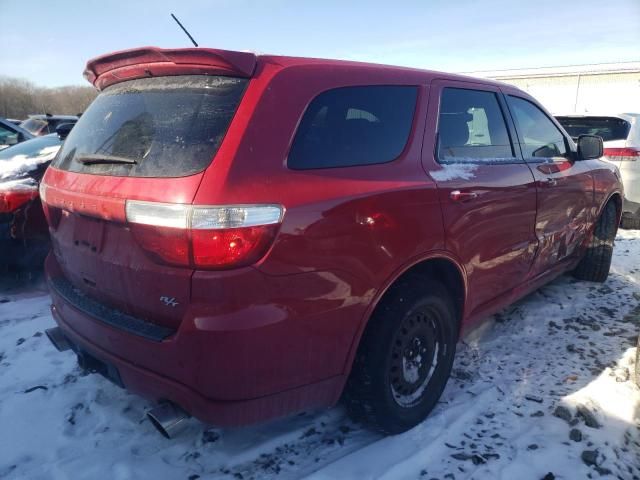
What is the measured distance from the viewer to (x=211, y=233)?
1571 mm

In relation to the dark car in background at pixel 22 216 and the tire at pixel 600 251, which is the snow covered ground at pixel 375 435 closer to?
the dark car in background at pixel 22 216

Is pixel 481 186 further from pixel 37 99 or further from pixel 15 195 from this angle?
pixel 37 99

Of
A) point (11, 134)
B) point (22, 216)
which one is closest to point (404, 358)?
point (22, 216)

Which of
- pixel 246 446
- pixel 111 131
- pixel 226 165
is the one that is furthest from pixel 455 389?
pixel 111 131

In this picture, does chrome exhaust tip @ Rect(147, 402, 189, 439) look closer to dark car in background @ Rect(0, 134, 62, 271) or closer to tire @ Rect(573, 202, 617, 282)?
dark car in background @ Rect(0, 134, 62, 271)

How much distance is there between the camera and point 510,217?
2.83m

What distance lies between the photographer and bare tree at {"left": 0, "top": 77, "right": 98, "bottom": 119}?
4188 centimetres

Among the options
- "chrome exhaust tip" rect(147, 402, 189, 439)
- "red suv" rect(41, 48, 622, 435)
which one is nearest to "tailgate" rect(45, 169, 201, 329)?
"red suv" rect(41, 48, 622, 435)

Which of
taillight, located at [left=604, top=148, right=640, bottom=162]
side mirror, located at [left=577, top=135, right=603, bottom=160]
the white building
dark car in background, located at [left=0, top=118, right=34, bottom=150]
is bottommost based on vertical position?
dark car in background, located at [left=0, top=118, right=34, bottom=150]

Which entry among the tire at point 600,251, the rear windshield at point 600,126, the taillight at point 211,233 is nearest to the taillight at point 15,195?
the taillight at point 211,233

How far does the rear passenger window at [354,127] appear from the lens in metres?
1.85

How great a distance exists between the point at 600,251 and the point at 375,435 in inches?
126

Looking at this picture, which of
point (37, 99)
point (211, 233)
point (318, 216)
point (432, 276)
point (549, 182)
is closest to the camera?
point (211, 233)

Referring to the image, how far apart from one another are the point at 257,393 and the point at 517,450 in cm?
137
